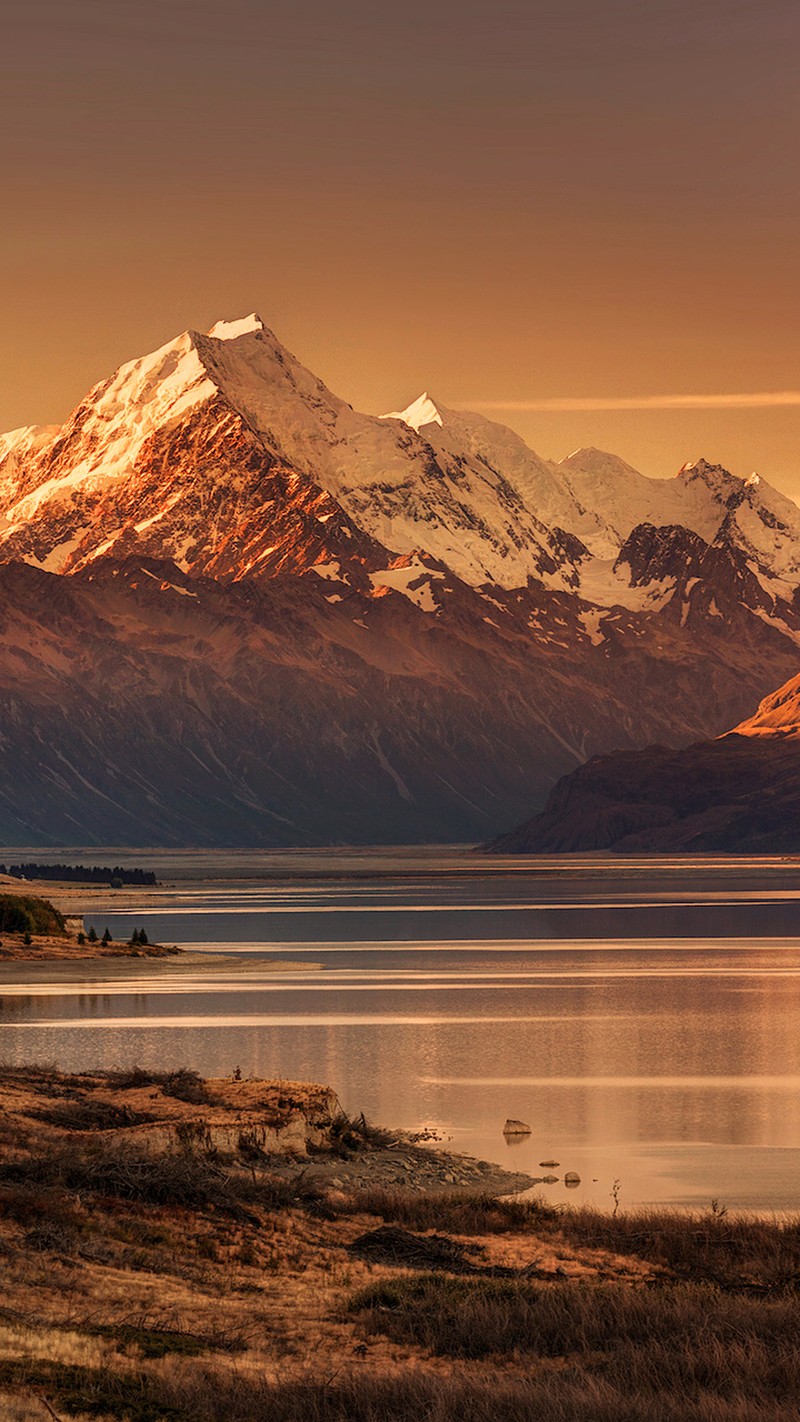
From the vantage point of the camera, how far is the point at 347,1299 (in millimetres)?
31375

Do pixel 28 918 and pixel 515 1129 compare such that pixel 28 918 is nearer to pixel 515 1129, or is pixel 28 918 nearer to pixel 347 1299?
pixel 515 1129

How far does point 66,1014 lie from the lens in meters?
90.9

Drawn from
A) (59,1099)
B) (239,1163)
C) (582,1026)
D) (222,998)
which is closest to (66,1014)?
(222,998)

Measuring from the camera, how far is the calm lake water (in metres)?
52.8

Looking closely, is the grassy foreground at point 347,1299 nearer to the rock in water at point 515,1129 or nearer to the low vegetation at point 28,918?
the rock in water at point 515,1129

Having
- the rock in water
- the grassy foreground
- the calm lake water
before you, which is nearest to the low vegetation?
the calm lake water

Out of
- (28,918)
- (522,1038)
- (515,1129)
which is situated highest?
(28,918)

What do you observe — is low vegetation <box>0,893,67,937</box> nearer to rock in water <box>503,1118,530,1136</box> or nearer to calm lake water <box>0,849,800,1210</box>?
calm lake water <box>0,849,800,1210</box>

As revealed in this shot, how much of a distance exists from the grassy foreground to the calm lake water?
23.5 ft

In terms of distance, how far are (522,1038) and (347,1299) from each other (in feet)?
166

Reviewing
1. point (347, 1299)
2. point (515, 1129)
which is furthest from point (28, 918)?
point (347, 1299)

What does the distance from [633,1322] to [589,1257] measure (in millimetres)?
8319

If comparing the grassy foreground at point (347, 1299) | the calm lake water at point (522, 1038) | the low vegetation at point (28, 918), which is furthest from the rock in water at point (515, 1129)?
the low vegetation at point (28, 918)

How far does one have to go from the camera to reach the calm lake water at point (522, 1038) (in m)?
52.8
